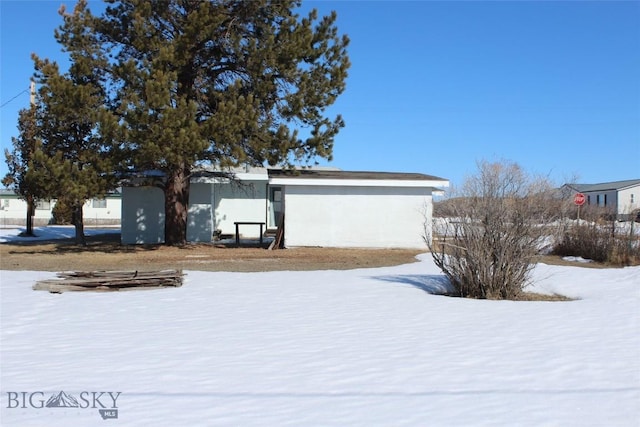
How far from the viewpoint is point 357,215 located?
2259 cm

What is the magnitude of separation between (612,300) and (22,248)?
20.8 meters

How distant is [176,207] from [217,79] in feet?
17.0

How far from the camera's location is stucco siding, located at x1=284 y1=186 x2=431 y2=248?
22.4 metres

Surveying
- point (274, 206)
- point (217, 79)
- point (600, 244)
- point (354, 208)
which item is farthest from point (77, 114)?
point (600, 244)

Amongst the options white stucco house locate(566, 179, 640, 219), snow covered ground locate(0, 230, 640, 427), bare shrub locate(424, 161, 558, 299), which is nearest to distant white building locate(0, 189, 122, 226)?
snow covered ground locate(0, 230, 640, 427)

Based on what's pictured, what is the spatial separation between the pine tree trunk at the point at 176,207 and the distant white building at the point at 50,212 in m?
23.5

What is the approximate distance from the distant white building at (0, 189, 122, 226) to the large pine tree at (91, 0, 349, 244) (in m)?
26.2

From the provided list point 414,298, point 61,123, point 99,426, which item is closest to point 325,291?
point 414,298

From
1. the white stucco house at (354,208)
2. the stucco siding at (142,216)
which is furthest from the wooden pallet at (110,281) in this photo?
the stucco siding at (142,216)

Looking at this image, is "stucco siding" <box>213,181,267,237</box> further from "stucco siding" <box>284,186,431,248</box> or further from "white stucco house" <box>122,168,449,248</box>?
"stucco siding" <box>284,186,431,248</box>

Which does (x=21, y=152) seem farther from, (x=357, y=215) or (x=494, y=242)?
(x=494, y=242)

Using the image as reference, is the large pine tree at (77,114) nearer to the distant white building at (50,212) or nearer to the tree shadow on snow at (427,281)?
the tree shadow on snow at (427,281)

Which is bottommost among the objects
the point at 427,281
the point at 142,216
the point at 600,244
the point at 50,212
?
the point at 427,281

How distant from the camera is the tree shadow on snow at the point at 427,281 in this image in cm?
1180
